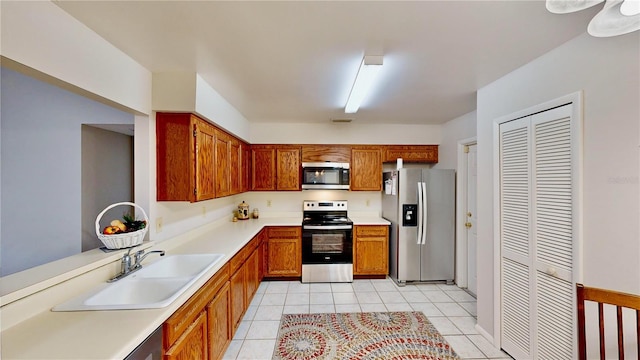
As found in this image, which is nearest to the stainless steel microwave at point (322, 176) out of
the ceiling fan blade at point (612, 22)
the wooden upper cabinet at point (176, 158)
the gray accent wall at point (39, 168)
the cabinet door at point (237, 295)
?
the cabinet door at point (237, 295)

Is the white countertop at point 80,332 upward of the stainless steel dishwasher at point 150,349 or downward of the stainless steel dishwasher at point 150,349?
upward

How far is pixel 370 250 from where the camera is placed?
380 cm

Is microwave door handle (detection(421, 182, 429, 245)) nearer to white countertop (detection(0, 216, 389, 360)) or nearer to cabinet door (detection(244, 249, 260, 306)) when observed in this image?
cabinet door (detection(244, 249, 260, 306))

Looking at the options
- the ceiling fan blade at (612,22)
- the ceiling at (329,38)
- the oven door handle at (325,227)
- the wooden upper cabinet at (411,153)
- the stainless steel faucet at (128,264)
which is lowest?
the oven door handle at (325,227)

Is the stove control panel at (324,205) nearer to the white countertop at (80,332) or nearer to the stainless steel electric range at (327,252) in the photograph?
the stainless steel electric range at (327,252)

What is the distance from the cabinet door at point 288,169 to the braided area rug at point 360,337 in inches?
76.6

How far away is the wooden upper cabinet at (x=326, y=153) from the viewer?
4.06 m

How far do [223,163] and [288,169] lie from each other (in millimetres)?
1325

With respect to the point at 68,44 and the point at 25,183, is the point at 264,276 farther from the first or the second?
the point at 68,44

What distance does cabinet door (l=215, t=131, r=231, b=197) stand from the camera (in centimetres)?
272

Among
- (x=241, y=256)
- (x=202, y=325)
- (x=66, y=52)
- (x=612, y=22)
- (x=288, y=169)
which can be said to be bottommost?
(x=202, y=325)

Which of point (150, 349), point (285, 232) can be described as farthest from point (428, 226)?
point (150, 349)

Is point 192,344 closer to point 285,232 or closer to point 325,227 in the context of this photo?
point 285,232

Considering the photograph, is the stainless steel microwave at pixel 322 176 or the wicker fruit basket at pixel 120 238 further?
the stainless steel microwave at pixel 322 176
